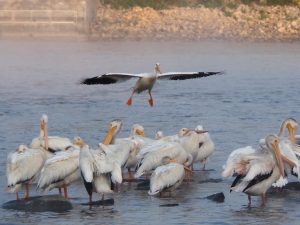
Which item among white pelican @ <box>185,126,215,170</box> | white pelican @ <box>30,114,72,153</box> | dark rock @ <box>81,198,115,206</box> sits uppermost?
white pelican @ <box>30,114,72,153</box>

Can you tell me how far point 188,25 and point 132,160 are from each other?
3135 cm

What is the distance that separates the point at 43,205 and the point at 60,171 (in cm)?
42

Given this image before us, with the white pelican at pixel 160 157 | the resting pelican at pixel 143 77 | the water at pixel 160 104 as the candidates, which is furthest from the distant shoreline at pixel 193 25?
the white pelican at pixel 160 157

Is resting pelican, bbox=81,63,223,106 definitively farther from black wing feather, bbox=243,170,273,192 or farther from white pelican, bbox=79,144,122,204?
white pelican, bbox=79,144,122,204

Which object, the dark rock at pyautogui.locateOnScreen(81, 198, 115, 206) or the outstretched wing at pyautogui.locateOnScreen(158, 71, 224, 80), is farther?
the outstretched wing at pyautogui.locateOnScreen(158, 71, 224, 80)

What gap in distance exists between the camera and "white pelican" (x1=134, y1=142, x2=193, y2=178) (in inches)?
569

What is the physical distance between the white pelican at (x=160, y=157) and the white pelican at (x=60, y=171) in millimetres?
845

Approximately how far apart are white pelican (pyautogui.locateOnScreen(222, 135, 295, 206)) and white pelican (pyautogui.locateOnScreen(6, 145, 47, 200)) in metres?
1.99

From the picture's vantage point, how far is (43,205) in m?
13.4

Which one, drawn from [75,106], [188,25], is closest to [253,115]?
[75,106]

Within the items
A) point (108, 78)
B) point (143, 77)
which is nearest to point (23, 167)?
point (108, 78)

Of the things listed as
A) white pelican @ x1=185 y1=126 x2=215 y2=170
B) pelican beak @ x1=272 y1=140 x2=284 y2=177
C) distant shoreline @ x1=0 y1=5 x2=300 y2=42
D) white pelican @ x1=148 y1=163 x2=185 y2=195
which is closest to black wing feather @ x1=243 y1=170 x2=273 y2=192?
pelican beak @ x1=272 y1=140 x2=284 y2=177

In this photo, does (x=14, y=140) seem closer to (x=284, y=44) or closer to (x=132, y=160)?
(x=132, y=160)

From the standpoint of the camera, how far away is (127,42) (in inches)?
1741
